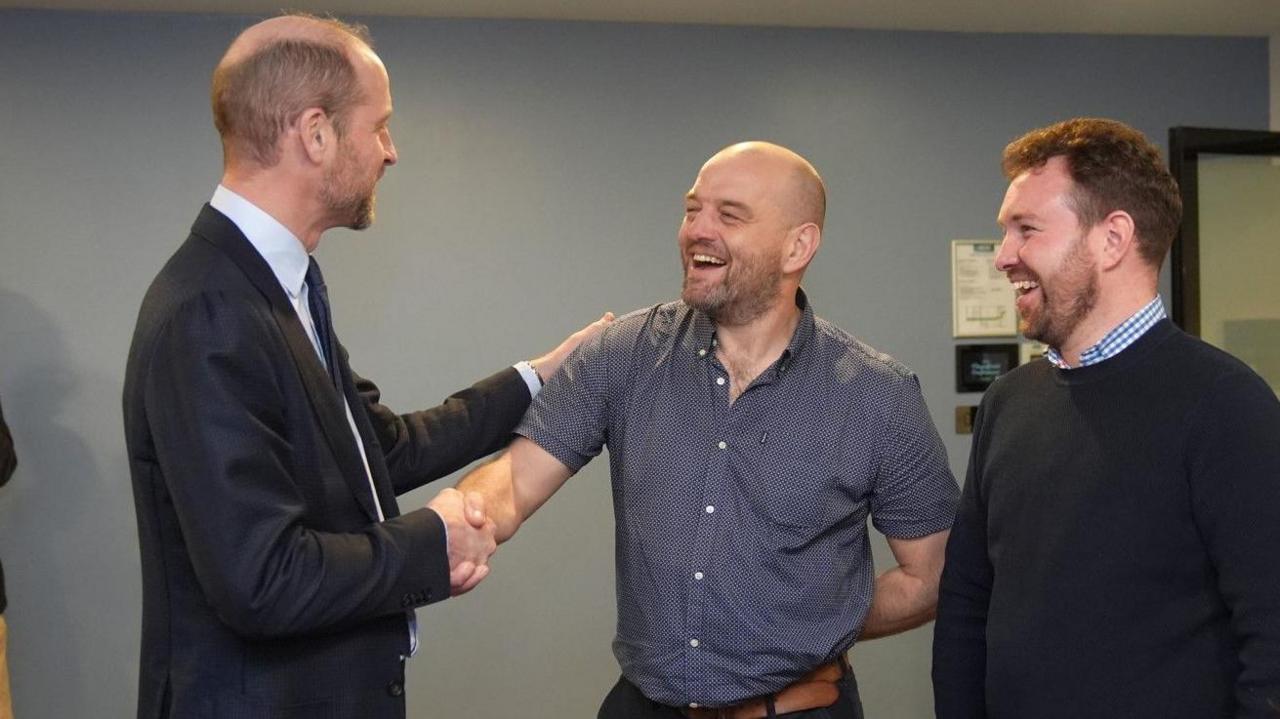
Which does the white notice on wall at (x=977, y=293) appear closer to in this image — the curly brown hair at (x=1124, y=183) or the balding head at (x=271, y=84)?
the curly brown hair at (x=1124, y=183)

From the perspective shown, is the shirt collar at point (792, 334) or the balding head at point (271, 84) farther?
the shirt collar at point (792, 334)

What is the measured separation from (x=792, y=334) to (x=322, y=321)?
0.88m

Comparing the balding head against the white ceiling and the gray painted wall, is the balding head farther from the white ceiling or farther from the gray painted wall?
the gray painted wall

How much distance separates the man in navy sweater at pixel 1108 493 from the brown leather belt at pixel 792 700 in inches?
8.1

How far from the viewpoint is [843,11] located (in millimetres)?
4312

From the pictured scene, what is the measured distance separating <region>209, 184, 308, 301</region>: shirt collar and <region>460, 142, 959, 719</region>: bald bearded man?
0.63 metres

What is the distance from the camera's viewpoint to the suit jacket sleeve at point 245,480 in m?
1.59

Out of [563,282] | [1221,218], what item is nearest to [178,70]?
[563,282]

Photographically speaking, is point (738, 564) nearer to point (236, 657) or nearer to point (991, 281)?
point (236, 657)

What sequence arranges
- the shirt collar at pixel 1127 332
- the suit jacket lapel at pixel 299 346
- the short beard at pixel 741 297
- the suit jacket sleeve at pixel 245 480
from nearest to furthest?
the suit jacket sleeve at pixel 245 480, the suit jacket lapel at pixel 299 346, the shirt collar at pixel 1127 332, the short beard at pixel 741 297

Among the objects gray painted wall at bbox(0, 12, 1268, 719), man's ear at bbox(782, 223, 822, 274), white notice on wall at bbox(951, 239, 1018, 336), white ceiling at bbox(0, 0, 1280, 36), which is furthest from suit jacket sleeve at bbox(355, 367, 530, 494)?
white notice on wall at bbox(951, 239, 1018, 336)

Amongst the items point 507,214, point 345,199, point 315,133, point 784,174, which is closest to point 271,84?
point 315,133

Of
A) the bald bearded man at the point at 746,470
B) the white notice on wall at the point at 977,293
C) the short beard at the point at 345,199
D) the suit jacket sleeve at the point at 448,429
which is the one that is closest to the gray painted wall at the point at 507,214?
the white notice on wall at the point at 977,293

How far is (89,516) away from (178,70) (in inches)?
59.1
